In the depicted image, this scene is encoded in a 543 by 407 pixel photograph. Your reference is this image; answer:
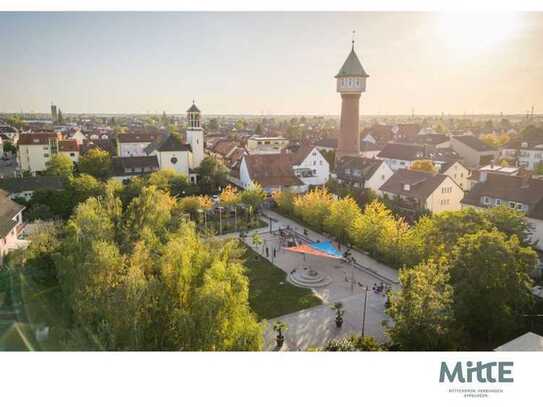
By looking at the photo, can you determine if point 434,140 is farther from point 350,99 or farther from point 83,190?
point 83,190

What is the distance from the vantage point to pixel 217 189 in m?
20.1

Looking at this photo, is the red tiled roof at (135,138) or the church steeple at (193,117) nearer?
the church steeple at (193,117)

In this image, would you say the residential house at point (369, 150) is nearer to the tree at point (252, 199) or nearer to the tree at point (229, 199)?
the tree at point (252, 199)

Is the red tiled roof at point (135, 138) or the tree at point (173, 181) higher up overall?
the red tiled roof at point (135, 138)

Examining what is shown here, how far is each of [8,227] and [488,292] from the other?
→ 11.3 metres

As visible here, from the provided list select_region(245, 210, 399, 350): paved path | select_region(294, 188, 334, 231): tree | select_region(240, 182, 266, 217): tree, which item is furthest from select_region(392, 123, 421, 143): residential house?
select_region(245, 210, 399, 350): paved path

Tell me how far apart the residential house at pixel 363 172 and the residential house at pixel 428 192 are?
1.53m

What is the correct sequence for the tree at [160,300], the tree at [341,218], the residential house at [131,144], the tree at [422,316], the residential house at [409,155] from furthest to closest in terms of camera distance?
the residential house at [131,144], the residential house at [409,155], the tree at [341,218], the tree at [422,316], the tree at [160,300]

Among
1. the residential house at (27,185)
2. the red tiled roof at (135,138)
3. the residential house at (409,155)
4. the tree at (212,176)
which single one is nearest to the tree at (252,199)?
the tree at (212,176)

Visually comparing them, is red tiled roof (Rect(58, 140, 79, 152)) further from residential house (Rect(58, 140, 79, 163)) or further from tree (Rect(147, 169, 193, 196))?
tree (Rect(147, 169, 193, 196))

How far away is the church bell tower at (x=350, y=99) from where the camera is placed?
20938 millimetres

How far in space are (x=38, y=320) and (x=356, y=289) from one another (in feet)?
22.4

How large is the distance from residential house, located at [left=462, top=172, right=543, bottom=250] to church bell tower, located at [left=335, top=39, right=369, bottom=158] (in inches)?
315
